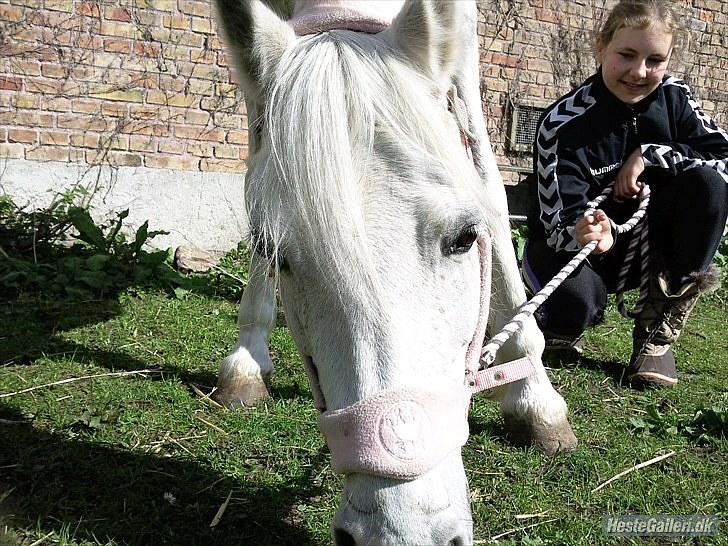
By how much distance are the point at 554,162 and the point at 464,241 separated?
1.69 metres

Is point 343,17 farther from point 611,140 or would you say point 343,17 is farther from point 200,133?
point 200,133

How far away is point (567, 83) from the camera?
22.2ft

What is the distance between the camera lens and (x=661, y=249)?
10.5 feet

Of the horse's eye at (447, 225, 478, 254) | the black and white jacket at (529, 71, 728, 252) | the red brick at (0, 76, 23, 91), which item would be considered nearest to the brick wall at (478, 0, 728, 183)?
the black and white jacket at (529, 71, 728, 252)

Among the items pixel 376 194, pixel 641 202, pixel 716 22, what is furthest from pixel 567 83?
pixel 376 194

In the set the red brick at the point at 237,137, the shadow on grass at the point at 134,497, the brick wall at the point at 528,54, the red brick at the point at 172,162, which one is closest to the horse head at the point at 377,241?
the shadow on grass at the point at 134,497

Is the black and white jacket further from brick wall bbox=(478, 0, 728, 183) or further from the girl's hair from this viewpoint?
brick wall bbox=(478, 0, 728, 183)

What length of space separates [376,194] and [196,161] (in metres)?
4.14

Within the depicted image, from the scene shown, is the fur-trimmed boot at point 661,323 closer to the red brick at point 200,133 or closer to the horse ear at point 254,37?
the horse ear at point 254,37

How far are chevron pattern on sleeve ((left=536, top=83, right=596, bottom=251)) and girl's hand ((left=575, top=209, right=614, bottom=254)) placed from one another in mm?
268

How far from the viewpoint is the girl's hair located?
2832mm

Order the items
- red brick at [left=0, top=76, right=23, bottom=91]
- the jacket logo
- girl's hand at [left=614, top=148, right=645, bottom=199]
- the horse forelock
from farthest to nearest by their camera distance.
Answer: red brick at [left=0, top=76, right=23, bottom=91]
the jacket logo
girl's hand at [left=614, top=148, right=645, bottom=199]
the horse forelock

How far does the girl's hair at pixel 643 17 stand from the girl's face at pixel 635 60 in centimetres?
2

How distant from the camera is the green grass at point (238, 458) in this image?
76.0 inches
